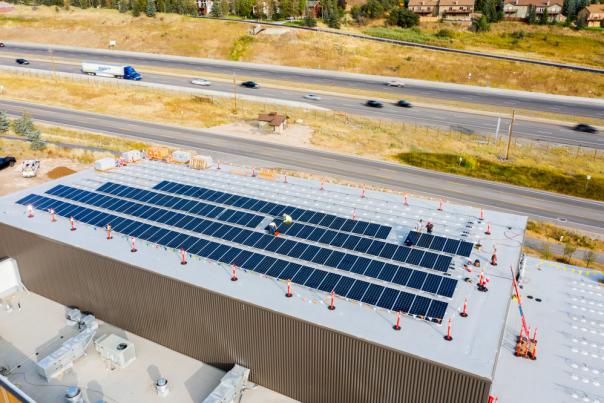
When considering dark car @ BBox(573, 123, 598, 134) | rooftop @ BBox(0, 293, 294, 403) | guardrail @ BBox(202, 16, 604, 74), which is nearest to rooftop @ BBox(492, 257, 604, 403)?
rooftop @ BBox(0, 293, 294, 403)

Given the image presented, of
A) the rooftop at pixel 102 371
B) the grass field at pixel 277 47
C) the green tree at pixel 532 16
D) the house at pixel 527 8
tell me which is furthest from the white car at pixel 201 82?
the house at pixel 527 8

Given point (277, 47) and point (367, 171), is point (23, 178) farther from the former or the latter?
point (277, 47)

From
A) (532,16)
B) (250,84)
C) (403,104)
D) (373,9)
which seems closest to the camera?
(403,104)

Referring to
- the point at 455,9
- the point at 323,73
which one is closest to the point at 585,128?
the point at 323,73

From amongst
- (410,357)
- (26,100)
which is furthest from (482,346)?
(26,100)

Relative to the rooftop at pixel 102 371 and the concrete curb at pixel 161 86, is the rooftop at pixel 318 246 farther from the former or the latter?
the concrete curb at pixel 161 86

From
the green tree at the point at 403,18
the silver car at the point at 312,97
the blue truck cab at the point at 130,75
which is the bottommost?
the silver car at the point at 312,97
